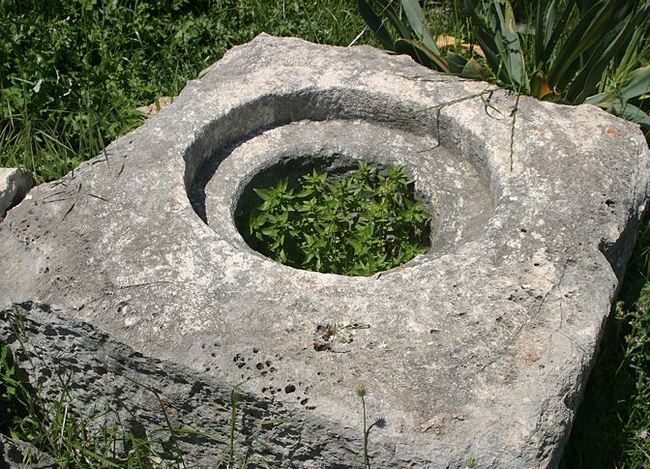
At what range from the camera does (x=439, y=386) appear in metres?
2.79

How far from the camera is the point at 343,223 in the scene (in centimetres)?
386

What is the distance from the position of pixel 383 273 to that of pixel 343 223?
731 millimetres

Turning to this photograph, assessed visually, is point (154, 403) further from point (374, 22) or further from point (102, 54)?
point (102, 54)

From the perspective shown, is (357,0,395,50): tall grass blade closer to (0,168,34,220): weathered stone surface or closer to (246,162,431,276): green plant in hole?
(246,162,431,276): green plant in hole

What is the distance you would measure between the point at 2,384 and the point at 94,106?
1.59 metres

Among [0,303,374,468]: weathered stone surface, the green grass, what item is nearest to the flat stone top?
[0,303,374,468]: weathered stone surface

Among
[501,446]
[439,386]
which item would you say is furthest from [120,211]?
[501,446]

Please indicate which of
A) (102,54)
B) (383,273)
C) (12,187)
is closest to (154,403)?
Result: (383,273)

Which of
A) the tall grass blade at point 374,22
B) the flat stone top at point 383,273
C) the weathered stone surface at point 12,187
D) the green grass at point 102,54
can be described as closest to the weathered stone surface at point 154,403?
the flat stone top at point 383,273

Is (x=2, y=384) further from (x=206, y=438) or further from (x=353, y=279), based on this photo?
(x=353, y=279)

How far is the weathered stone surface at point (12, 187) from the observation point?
11.6 feet

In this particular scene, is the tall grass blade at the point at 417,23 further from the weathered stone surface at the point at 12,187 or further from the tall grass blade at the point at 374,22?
the weathered stone surface at the point at 12,187

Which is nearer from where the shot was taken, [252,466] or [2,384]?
[252,466]

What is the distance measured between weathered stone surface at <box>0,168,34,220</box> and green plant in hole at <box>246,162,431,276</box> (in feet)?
2.85
